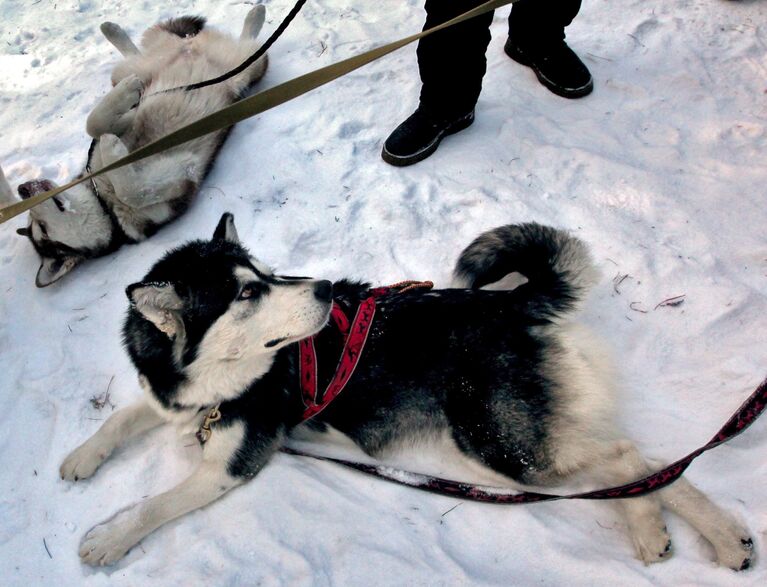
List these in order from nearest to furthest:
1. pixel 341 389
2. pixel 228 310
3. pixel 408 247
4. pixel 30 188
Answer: pixel 228 310 < pixel 341 389 < pixel 408 247 < pixel 30 188

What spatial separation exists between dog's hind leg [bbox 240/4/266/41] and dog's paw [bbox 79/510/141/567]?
14.2ft

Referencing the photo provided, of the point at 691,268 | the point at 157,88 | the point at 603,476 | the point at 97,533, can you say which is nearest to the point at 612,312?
the point at 691,268

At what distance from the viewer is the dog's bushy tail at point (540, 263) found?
2518 millimetres

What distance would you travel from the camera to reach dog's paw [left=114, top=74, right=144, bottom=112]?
424 centimetres

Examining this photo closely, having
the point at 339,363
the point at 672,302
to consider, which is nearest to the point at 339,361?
the point at 339,363

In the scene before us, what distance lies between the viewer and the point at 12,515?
8.40ft

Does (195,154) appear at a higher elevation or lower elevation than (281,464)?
higher

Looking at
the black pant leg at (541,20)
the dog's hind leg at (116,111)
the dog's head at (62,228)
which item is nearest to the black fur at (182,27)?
the dog's hind leg at (116,111)

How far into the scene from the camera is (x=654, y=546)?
2.23 m

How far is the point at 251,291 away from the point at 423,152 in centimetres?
211

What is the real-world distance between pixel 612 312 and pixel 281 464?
1974mm

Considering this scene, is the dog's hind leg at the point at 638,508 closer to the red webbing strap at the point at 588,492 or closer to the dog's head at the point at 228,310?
the red webbing strap at the point at 588,492

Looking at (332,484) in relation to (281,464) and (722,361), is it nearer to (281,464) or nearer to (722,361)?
(281,464)

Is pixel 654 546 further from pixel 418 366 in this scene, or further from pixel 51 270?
pixel 51 270
